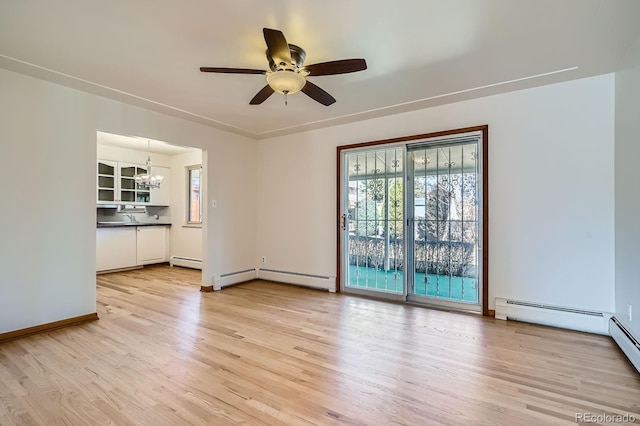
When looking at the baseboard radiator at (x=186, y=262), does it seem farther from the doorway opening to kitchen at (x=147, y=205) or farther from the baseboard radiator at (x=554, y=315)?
the baseboard radiator at (x=554, y=315)

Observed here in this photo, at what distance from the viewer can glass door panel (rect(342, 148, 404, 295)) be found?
4.24 metres

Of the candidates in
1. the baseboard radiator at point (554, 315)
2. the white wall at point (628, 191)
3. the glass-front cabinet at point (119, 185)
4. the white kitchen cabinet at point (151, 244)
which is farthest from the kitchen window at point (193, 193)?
the white wall at point (628, 191)

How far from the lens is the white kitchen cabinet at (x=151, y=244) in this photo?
253 inches

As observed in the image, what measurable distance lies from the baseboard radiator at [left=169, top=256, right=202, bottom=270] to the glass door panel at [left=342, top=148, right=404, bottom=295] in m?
3.44

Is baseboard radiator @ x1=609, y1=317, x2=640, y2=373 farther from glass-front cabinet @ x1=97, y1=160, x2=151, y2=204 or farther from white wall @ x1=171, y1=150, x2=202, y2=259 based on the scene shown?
glass-front cabinet @ x1=97, y1=160, x2=151, y2=204

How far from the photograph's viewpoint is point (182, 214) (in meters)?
6.81

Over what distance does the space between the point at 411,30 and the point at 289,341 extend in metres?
2.85

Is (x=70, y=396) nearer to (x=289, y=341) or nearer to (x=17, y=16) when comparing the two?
(x=289, y=341)

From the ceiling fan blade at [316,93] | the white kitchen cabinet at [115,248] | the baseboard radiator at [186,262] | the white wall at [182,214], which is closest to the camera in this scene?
the ceiling fan blade at [316,93]

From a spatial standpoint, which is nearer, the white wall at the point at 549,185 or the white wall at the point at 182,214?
the white wall at the point at 549,185

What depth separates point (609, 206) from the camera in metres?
2.98

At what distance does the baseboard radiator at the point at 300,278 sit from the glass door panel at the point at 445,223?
1.27 m

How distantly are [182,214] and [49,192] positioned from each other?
366cm

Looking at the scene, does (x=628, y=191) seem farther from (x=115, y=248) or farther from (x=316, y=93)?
(x=115, y=248)
